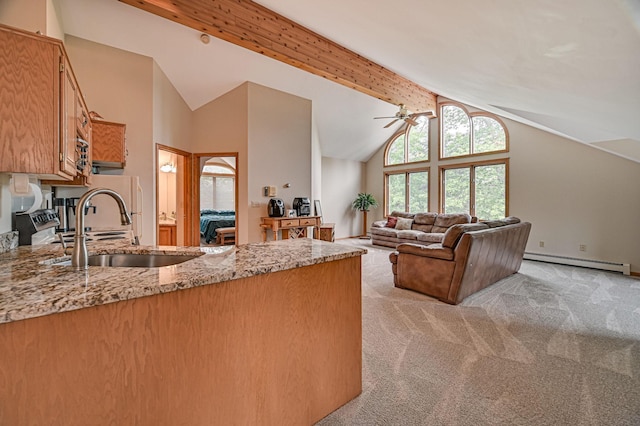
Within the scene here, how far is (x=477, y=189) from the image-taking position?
6883 millimetres

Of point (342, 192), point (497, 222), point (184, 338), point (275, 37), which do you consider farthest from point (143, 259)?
point (342, 192)

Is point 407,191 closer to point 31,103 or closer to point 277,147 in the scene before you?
point 277,147

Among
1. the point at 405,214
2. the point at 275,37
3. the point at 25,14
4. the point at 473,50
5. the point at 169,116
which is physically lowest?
the point at 405,214

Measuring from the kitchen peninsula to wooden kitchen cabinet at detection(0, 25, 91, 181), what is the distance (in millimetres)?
509

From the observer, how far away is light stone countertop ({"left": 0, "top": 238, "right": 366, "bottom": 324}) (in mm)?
840

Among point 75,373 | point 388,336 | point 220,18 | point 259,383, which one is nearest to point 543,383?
point 388,336

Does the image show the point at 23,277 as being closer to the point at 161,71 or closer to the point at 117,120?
the point at 117,120

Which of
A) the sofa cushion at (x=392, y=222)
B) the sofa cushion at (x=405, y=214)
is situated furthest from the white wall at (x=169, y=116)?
the sofa cushion at (x=405, y=214)

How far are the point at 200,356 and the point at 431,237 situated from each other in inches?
238

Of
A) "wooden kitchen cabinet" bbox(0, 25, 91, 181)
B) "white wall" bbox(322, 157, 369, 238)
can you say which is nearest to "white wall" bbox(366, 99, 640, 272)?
"white wall" bbox(322, 157, 369, 238)

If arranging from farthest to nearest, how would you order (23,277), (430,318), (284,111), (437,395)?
1. (284,111)
2. (430,318)
3. (437,395)
4. (23,277)

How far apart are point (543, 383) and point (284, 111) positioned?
17.6ft

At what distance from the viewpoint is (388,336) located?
2.58 m

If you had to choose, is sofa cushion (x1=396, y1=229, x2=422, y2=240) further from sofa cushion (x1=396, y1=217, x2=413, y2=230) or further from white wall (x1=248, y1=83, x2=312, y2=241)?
white wall (x1=248, y1=83, x2=312, y2=241)
